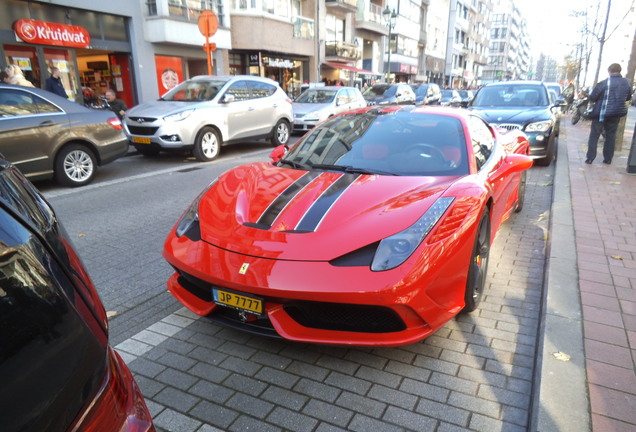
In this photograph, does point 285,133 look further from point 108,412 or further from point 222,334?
point 108,412

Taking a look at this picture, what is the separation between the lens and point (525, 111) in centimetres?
912

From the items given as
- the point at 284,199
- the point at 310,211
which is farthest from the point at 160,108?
the point at 310,211

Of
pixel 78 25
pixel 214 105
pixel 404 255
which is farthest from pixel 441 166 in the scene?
pixel 78 25

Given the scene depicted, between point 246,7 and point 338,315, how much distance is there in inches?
865

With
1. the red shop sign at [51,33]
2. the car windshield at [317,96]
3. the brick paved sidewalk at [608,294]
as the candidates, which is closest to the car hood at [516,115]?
the brick paved sidewalk at [608,294]

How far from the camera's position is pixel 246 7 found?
70.1 ft

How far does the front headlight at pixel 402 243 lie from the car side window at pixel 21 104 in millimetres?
6481

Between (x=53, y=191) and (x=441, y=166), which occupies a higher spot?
(x=441, y=166)

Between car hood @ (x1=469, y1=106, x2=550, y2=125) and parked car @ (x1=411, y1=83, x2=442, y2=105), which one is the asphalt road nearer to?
car hood @ (x1=469, y1=106, x2=550, y2=125)

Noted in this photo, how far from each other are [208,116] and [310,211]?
7.48 meters

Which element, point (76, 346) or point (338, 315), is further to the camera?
point (338, 315)

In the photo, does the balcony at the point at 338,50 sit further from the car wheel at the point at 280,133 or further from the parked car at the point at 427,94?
the car wheel at the point at 280,133

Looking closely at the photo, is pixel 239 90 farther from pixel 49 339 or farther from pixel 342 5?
pixel 342 5

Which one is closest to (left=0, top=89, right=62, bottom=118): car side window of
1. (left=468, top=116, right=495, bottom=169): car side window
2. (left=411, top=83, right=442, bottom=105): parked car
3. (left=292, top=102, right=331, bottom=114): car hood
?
(left=468, top=116, right=495, bottom=169): car side window
